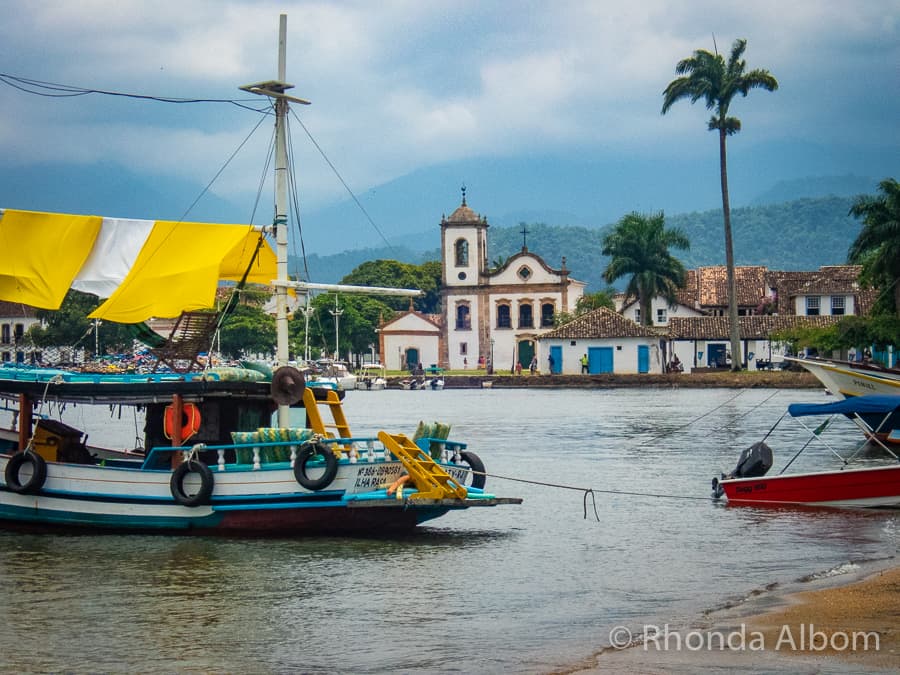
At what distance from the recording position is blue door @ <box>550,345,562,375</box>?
86.3 meters

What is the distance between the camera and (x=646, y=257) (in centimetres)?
8888

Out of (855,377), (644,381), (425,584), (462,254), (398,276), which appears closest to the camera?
(425,584)

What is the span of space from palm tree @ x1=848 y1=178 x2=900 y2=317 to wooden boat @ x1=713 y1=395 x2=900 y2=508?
1309 inches

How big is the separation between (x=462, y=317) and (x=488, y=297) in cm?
284

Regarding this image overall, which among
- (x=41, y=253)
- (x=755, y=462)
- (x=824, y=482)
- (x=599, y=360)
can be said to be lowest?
(x=824, y=482)

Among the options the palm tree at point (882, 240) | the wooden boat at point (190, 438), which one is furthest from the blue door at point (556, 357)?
the wooden boat at point (190, 438)

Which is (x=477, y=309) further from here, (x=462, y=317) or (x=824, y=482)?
(x=824, y=482)

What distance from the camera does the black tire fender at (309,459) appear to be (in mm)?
18234

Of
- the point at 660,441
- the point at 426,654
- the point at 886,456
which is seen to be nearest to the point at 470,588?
the point at 426,654

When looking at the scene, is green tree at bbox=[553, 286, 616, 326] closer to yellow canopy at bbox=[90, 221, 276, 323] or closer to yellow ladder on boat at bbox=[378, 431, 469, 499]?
yellow canopy at bbox=[90, 221, 276, 323]

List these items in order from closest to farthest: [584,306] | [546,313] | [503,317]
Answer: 1. [584,306]
2. [546,313]
3. [503,317]

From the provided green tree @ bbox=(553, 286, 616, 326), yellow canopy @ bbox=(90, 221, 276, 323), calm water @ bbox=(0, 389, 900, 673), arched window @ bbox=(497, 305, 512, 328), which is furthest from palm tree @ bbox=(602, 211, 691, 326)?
yellow canopy @ bbox=(90, 221, 276, 323)

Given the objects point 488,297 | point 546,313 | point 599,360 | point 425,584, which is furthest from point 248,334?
Result: point 425,584

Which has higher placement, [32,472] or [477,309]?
[477,309]
